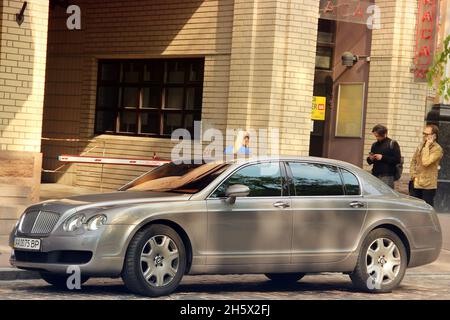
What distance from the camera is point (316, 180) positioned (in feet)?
36.1

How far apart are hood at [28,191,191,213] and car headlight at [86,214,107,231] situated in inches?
5.3

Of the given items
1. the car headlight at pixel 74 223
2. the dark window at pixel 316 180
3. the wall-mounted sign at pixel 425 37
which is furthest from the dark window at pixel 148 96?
the car headlight at pixel 74 223

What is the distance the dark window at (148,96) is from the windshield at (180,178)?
9813mm

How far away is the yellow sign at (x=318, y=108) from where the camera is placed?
68.7ft

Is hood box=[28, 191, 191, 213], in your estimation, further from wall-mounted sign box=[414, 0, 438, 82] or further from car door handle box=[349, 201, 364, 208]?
wall-mounted sign box=[414, 0, 438, 82]

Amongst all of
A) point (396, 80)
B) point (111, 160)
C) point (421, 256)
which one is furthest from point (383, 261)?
point (111, 160)

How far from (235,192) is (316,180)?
4.15 feet

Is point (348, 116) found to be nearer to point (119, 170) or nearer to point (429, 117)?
point (429, 117)

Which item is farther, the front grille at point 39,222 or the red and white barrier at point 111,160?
the red and white barrier at point 111,160

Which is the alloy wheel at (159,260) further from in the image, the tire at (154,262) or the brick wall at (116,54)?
the brick wall at (116,54)

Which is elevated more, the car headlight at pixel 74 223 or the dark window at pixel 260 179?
the dark window at pixel 260 179

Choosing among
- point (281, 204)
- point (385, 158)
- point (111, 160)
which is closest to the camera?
point (281, 204)

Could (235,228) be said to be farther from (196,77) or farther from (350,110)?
(350,110)
